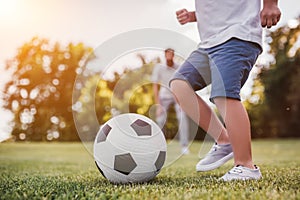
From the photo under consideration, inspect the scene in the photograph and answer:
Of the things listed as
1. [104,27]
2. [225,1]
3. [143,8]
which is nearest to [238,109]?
[225,1]

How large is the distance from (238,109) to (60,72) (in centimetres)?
797

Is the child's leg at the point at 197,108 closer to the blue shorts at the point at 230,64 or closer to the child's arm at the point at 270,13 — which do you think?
the blue shorts at the point at 230,64

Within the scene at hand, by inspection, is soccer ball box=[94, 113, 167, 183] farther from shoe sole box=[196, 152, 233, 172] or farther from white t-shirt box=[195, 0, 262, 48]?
white t-shirt box=[195, 0, 262, 48]

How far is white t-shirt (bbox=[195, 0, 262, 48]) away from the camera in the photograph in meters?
1.56

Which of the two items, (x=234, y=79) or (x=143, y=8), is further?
(x=143, y=8)

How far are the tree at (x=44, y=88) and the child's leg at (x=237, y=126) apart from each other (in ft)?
18.8

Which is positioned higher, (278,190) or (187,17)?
(187,17)

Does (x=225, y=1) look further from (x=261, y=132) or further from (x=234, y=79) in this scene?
(x=261, y=132)

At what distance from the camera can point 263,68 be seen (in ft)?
28.1

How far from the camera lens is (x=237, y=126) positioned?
152 centimetres

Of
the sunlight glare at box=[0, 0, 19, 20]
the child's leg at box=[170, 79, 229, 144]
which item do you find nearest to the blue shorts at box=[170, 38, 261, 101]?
the child's leg at box=[170, 79, 229, 144]

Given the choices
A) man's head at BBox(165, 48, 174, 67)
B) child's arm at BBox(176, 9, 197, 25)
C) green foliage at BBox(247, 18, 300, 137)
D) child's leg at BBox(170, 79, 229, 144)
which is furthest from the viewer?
green foliage at BBox(247, 18, 300, 137)

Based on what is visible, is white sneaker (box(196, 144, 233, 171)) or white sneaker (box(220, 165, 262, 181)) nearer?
white sneaker (box(220, 165, 262, 181))

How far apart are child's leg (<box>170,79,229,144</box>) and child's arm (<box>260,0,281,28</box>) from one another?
400mm
